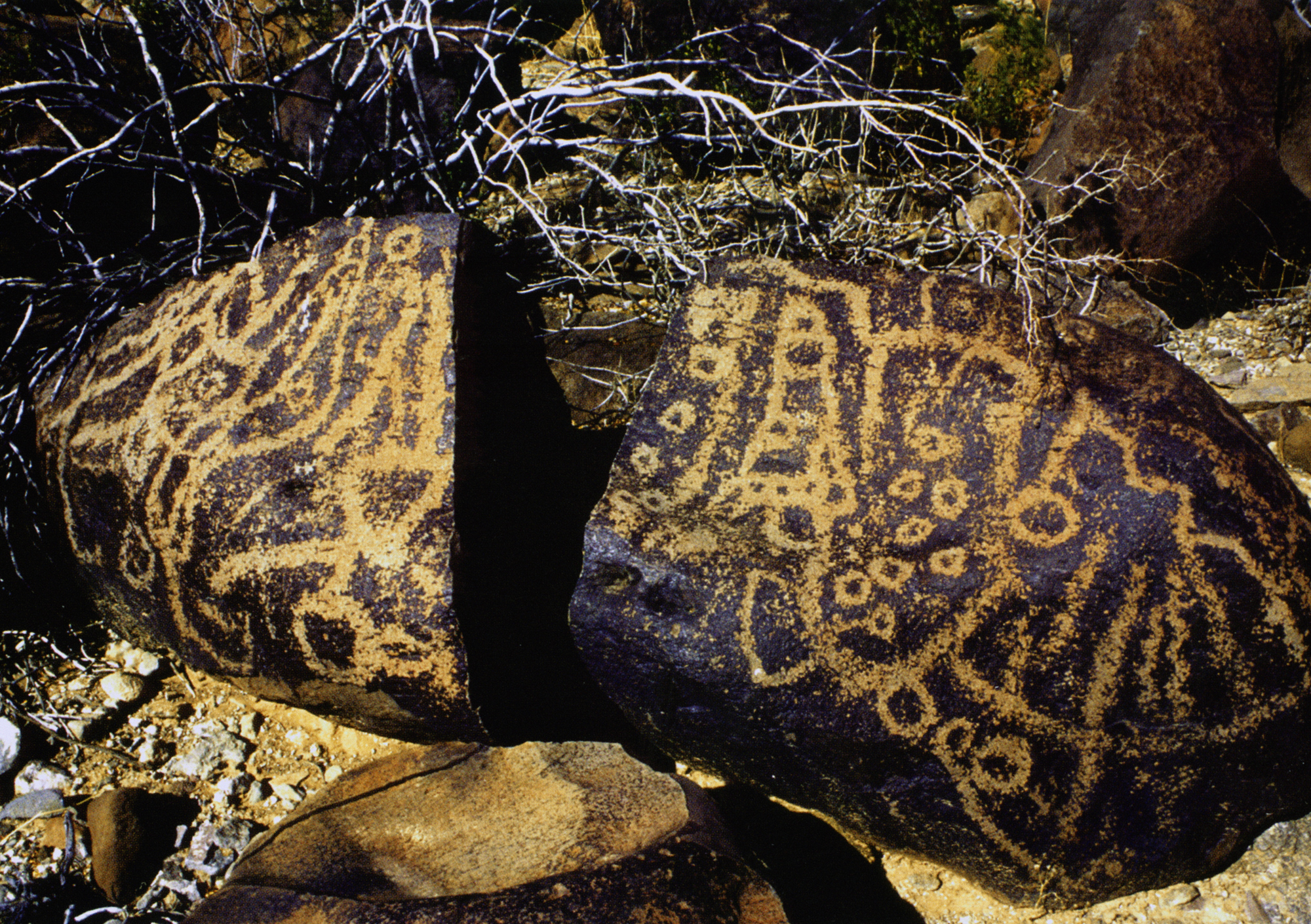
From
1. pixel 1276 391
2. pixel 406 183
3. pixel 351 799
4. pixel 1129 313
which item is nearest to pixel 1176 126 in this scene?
pixel 1129 313

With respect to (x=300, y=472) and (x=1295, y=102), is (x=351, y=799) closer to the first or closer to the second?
(x=300, y=472)

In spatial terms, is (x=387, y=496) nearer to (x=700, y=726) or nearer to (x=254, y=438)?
(x=254, y=438)

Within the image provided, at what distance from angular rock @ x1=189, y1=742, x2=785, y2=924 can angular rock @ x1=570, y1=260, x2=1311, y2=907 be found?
0.20m

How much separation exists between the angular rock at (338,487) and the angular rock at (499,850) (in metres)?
0.17

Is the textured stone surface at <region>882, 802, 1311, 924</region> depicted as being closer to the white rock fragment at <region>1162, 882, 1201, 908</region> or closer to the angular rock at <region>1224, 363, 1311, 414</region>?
the white rock fragment at <region>1162, 882, 1201, 908</region>

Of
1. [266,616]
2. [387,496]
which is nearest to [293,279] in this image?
[387,496]

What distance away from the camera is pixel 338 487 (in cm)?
165

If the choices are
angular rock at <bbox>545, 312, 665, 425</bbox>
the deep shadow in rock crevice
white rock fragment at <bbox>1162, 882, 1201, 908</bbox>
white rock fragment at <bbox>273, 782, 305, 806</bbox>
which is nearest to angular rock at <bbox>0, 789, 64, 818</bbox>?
white rock fragment at <bbox>273, 782, 305, 806</bbox>

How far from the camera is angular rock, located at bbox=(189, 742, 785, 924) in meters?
1.22

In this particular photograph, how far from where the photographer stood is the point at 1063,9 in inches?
136

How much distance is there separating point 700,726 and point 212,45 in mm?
2829

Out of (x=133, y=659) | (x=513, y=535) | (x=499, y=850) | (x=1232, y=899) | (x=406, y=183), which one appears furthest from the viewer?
(x=406, y=183)

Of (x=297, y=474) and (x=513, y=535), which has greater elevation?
(x=297, y=474)

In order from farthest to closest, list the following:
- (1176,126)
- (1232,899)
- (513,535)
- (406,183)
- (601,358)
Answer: (1176,126), (406,183), (601,358), (513,535), (1232,899)
